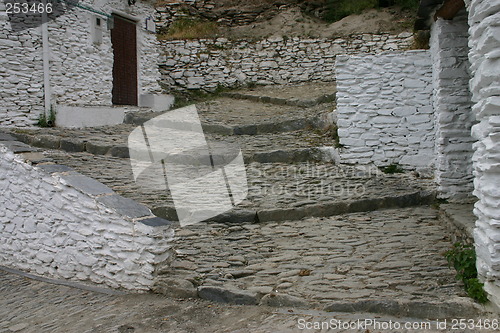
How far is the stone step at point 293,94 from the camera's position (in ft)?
37.7

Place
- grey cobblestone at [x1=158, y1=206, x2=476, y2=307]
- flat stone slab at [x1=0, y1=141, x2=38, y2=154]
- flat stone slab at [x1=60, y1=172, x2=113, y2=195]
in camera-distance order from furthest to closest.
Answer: flat stone slab at [x1=0, y1=141, x2=38, y2=154]
flat stone slab at [x1=60, y1=172, x2=113, y2=195]
grey cobblestone at [x1=158, y1=206, x2=476, y2=307]

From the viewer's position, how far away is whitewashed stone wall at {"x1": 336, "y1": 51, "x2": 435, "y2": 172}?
7.06 metres

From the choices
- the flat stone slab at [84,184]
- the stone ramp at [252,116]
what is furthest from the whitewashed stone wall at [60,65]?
the flat stone slab at [84,184]

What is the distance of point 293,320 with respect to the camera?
3.28 meters

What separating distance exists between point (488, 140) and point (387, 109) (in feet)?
13.8

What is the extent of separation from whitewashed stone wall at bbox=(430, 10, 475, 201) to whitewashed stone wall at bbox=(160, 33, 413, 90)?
8.28 meters

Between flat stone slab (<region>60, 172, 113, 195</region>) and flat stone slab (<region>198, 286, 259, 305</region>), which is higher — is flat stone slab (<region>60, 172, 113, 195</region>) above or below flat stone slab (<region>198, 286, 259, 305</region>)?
above

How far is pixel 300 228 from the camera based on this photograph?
554 cm

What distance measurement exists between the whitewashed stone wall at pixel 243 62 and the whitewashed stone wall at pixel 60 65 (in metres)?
2.34

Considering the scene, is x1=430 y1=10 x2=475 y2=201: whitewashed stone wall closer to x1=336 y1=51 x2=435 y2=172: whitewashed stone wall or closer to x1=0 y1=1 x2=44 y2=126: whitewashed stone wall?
x1=336 y1=51 x2=435 y2=172: whitewashed stone wall

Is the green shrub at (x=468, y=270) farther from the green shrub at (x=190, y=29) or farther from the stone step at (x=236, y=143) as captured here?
the green shrub at (x=190, y=29)

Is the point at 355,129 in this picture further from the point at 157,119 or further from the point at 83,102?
the point at 83,102

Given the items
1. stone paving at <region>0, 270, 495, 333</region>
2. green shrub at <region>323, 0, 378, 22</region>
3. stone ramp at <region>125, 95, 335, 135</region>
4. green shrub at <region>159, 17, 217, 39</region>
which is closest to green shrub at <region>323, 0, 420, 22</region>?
green shrub at <region>323, 0, 378, 22</region>

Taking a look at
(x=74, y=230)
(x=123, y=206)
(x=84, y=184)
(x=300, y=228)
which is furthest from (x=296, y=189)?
(x=74, y=230)
